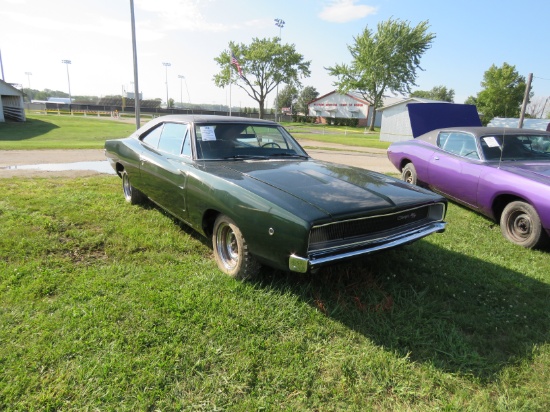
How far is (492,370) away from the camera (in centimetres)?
224

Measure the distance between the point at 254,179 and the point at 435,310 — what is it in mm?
1803

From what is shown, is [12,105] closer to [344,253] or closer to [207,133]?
[207,133]

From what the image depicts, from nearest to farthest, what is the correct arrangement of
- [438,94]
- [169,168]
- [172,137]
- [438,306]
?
[438,306]
[169,168]
[172,137]
[438,94]

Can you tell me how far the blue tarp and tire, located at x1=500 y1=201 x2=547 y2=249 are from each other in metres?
3.37

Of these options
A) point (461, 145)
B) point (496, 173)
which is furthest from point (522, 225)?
point (461, 145)

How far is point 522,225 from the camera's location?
4.36 metres

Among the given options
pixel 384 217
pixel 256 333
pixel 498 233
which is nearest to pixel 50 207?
pixel 256 333

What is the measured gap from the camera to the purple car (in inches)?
163

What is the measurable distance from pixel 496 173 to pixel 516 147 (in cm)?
98

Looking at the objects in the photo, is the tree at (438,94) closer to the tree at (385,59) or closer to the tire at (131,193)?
the tree at (385,59)

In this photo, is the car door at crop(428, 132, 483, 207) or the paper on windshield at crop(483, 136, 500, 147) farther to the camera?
the paper on windshield at crop(483, 136, 500, 147)

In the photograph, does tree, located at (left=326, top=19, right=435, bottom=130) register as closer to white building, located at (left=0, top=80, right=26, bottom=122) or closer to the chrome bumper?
white building, located at (left=0, top=80, right=26, bottom=122)

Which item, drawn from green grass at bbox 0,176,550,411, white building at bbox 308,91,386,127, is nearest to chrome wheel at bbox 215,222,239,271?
green grass at bbox 0,176,550,411

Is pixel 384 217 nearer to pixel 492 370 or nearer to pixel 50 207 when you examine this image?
pixel 492 370
